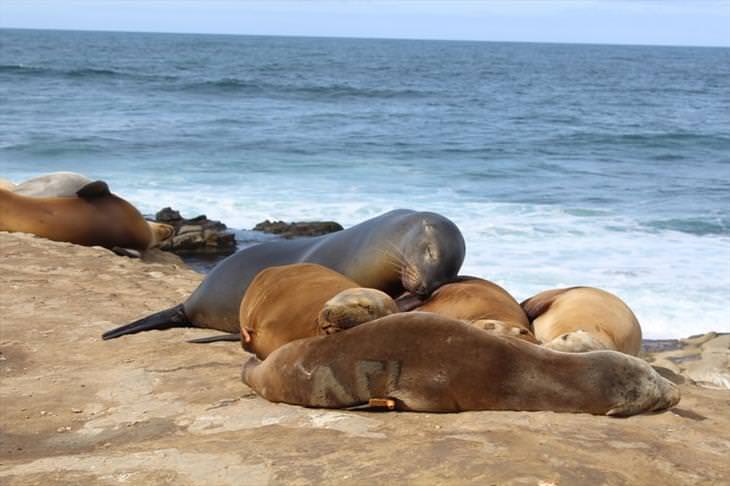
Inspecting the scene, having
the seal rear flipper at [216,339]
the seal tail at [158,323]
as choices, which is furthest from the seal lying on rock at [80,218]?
the seal rear flipper at [216,339]

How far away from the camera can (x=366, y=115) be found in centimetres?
3628

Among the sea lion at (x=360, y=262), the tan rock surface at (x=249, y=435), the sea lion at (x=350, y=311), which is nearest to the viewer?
the tan rock surface at (x=249, y=435)

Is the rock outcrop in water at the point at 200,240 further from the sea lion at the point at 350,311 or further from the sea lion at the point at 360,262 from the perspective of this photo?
the sea lion at the point at 350,311

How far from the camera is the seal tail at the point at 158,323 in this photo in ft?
19.4

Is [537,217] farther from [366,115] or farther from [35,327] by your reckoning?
[366,115]

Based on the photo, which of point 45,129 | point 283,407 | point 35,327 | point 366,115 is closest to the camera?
point 283,407

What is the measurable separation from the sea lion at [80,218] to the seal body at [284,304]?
167 inches

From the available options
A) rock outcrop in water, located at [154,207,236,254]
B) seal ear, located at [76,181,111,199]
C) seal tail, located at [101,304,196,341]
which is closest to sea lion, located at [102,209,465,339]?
seal tail, located at [101,304,196,341]

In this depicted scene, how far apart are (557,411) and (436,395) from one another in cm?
44

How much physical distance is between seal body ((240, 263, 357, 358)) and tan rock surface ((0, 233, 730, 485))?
217mm

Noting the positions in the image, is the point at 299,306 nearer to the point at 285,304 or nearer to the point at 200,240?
the point at 285,304

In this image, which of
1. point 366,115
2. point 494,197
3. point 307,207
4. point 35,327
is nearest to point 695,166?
point 494,197

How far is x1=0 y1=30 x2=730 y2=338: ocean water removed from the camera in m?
13.2

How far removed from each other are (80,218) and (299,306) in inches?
196
